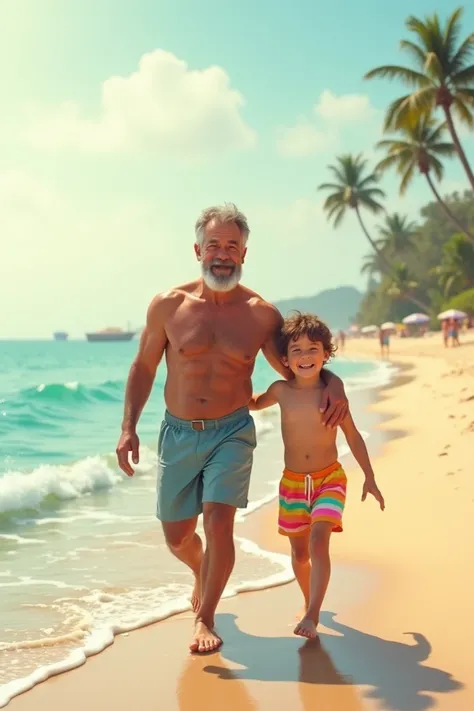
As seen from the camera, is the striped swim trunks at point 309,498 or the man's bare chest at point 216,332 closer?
the striped swim trunks at point 309,498

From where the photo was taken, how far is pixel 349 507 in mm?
6828

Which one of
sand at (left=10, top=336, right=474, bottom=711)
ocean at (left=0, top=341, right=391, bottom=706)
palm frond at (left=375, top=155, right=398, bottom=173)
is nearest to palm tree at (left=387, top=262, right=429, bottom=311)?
palm frond at (left=375, top=155, right=398, bottom=173)

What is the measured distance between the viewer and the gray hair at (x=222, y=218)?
388cm

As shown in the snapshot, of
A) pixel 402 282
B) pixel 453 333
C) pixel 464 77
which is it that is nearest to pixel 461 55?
pixel 464 77

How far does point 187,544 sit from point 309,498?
69cm

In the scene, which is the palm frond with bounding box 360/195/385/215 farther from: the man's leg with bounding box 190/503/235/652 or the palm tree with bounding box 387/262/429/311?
the man's leg with bounding box 190/503/235/652

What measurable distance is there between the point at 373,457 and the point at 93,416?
10.6m

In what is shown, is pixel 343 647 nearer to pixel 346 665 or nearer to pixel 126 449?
pixel 346 665

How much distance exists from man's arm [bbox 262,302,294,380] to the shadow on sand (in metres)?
1.31

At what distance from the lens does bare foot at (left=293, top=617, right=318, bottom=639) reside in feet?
11.9

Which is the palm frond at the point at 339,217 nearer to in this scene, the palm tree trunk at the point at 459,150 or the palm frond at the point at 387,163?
the palm frond at the point at 387,163

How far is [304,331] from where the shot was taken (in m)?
3.85

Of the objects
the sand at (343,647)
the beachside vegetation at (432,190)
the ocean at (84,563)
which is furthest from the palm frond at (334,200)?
the sand at (343,647)

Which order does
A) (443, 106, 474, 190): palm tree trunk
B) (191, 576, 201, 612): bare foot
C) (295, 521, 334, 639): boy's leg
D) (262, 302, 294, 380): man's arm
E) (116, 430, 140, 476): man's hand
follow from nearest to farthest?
(295, 521, 334, 639): boy's leg → (116, 430, 140, 476): man's hand → (262, 302, 294, 380): man's arm → (191, 576, 201, 612): bare foot → (443, 106, 474, 190): palm tree trunk
